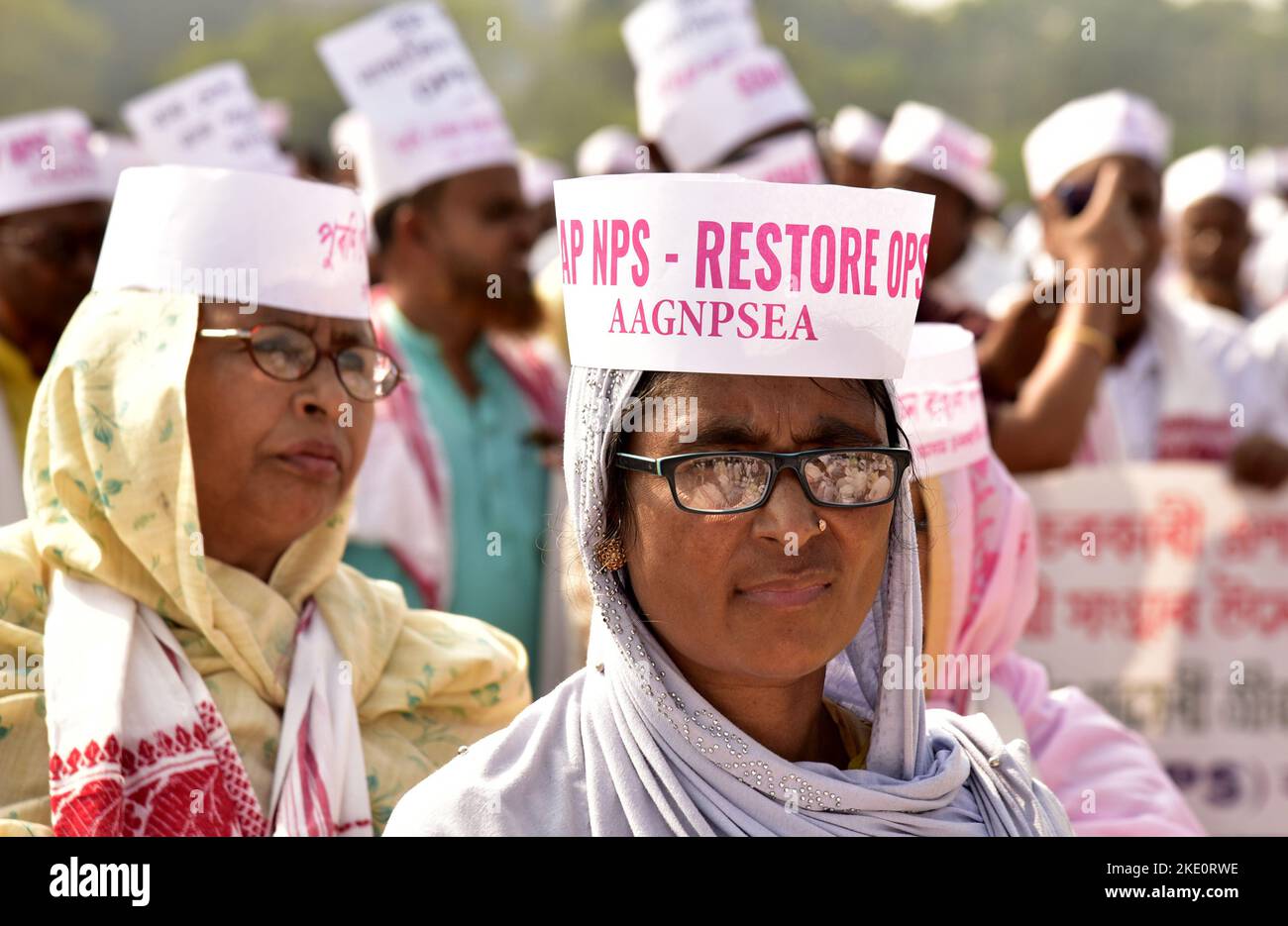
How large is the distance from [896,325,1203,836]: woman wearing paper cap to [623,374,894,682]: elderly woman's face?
813 millimetres

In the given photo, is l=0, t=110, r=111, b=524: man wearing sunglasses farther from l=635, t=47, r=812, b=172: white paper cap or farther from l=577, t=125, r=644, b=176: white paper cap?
l=577, t=125, r=644, b=176: white paper cap

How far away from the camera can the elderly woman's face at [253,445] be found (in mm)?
2965

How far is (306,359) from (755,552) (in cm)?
126

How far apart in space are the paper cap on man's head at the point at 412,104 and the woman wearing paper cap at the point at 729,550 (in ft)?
11.6

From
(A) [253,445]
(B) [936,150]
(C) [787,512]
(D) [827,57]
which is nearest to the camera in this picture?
(C) [787,512]

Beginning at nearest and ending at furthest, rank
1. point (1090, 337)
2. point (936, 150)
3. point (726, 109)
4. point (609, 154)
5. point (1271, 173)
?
1. point (1090, 337)
2. point (726, 109)
3. point (936, 150)
4. point (609, 154)
5. point (1271, 173)

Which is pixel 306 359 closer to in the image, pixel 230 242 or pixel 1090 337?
pixel 230 242

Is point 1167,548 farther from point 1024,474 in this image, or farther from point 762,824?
point 762,824

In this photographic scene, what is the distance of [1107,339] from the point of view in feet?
15.6

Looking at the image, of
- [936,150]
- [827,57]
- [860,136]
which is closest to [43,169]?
[936,150]

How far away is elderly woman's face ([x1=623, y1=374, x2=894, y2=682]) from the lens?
2074 millimetres

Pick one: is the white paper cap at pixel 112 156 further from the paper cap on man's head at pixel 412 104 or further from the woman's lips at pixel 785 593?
the woman's lips at pixel 785 593

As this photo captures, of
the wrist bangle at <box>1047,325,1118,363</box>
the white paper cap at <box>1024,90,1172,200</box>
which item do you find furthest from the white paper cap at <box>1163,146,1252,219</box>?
the wrist bangle at <box>1047,325,1118,363</box>

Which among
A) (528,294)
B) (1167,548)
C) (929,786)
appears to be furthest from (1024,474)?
(929,786)
